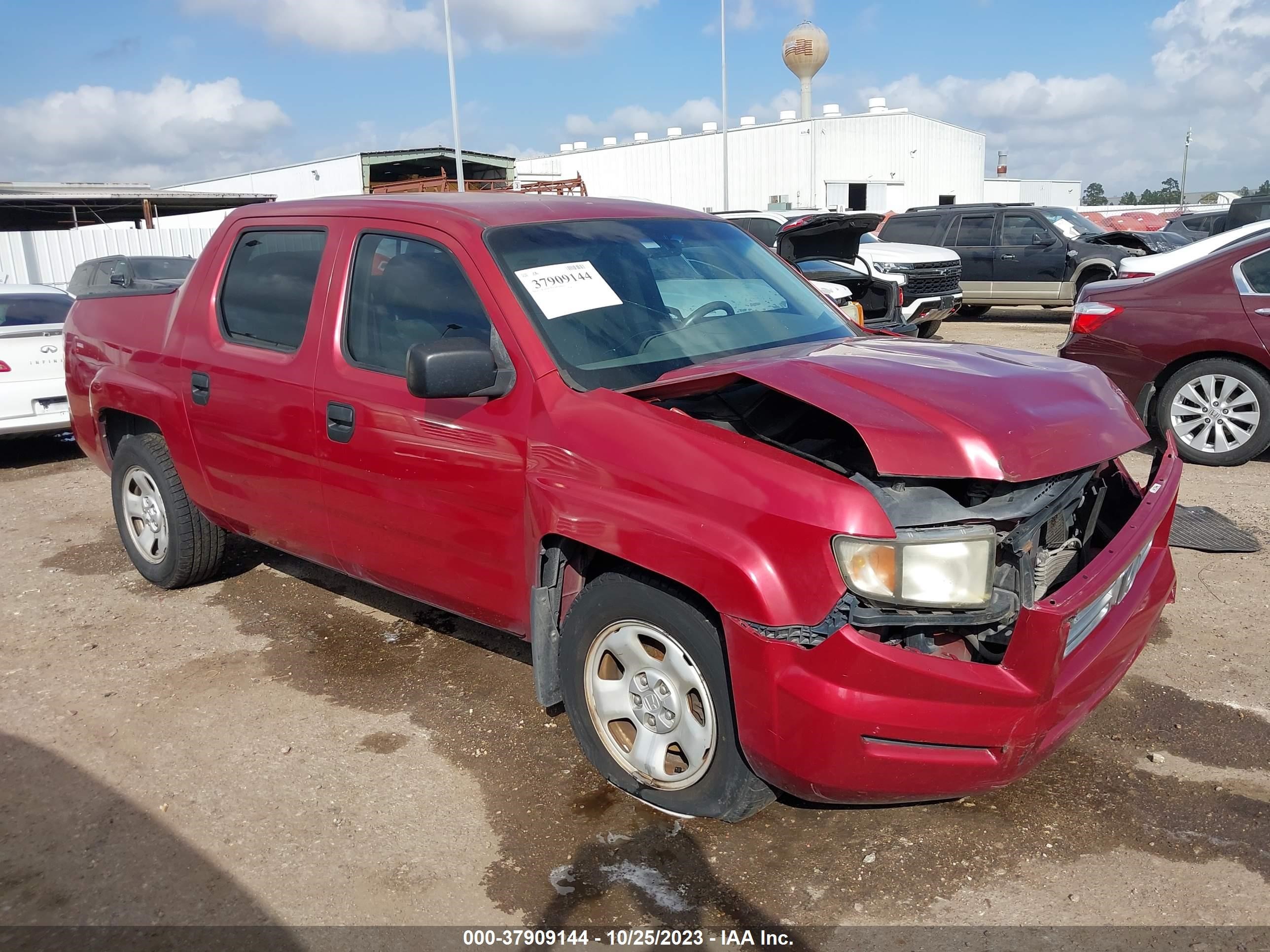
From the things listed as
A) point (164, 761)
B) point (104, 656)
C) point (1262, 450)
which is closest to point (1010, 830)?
point (164, 761)

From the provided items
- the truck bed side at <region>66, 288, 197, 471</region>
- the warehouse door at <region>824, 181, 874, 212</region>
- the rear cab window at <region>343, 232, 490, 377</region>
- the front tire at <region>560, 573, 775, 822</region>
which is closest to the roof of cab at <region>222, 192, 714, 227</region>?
the rear cab window at <region>343, 232, 490, 377</region>

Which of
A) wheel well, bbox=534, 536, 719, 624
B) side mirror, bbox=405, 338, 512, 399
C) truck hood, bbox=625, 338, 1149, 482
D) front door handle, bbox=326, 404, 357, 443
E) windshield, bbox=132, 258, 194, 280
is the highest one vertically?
windshield, bbox=132, 258, 194, 280

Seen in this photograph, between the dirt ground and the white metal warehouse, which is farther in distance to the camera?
the white metal warehouse

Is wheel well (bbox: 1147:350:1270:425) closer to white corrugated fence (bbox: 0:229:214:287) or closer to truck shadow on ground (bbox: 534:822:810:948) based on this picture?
truck shadow on ground (bbox: 534:822:810:948)

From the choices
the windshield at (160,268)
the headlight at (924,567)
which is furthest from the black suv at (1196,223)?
the headlight at (924,567)

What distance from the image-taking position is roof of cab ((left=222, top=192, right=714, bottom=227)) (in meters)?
3.65

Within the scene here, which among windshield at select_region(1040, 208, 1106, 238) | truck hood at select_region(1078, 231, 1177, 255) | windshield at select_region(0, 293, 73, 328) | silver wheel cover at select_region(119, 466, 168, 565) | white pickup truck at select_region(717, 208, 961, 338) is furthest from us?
windshield at select_region(1040, 208, 1106, 238)

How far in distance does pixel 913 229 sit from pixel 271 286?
44.9 feet

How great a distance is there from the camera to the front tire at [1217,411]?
6.64 m

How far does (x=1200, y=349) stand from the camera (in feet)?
22.1

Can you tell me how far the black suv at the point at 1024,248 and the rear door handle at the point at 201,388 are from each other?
13.2 m

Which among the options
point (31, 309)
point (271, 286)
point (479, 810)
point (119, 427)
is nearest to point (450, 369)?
point (479, 810)

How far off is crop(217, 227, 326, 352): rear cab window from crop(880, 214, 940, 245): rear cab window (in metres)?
13.0

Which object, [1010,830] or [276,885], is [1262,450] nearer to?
[1010,830]
